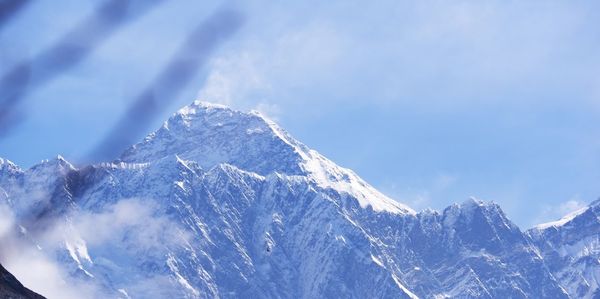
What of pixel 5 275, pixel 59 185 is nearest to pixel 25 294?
pixel 5 275

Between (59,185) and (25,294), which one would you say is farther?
(25,294)

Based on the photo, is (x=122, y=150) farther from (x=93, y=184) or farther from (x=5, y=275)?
(x=5, y=275)

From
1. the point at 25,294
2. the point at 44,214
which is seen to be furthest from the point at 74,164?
the point at 25,294

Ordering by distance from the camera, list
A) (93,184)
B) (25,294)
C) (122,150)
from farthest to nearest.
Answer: (25,294) < (93,184) < (122,150)

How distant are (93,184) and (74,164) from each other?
1.56 m

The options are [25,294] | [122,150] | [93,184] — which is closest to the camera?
[122,150]

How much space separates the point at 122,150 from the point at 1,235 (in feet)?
17.5

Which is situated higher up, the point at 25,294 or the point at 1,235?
the point at 25,294

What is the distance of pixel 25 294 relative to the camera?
8106cm

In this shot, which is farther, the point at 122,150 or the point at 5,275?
the point at 5,275

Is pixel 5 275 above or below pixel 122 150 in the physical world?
above

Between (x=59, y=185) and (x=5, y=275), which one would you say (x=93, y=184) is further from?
(x=5, y=275)

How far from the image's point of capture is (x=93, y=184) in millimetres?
32031

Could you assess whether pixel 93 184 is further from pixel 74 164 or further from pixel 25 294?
pixel 25 294
